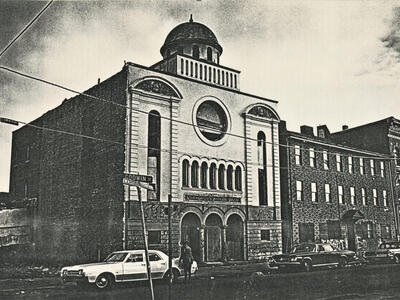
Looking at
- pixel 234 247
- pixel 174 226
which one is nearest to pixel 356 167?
pixel 234 247

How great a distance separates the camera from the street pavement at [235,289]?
934 centimetres

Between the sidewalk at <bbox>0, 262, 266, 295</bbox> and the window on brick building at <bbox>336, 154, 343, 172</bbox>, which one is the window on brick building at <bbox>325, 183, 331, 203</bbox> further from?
the sidewalk at <bbox>0, 262, 266, 295</bbox>

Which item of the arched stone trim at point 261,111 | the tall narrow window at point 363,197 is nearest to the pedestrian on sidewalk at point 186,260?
the arched stone trim at point 261,111

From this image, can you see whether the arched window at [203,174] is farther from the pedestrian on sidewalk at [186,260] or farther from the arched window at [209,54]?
the arched window at [209,54]

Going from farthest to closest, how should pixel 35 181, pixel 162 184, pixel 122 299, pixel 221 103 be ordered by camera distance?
pixel 35 181 < pixel 221 103 < pixel 162 184 < pixel 122 299

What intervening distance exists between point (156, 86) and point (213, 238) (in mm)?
5947

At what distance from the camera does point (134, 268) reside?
11.1 meters

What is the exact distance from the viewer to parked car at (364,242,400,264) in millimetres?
17094

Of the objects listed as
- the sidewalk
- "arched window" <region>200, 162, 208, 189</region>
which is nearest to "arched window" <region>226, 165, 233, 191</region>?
"arched window" <region>200, 162, 208, 189</region>

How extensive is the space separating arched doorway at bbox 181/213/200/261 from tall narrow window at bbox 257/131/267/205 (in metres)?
3.08

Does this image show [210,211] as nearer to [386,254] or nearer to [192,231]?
[192,231]

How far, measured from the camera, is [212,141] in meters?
15.9

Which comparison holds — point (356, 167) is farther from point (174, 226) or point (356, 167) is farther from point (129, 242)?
point (129, 242)

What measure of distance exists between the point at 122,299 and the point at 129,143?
575 centimetres
